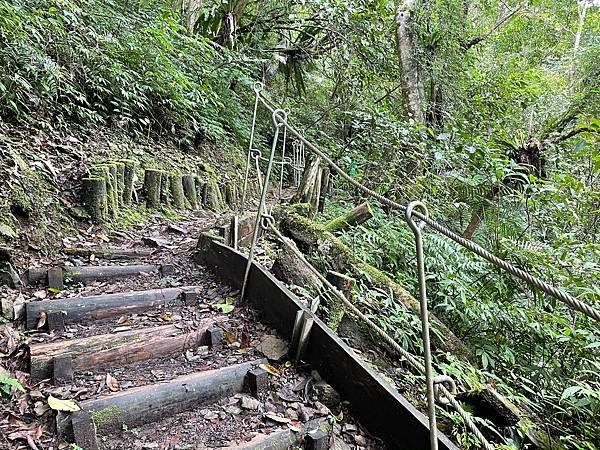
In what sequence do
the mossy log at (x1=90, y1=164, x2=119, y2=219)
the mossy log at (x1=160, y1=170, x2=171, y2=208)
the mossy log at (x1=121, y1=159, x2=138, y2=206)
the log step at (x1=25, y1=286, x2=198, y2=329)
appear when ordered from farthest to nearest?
the mossy log at (x1=160, y1=170, x2=171, y2=208)
the mossy log at (x1=121, y1=159, x2=138, y2=206)
the mossy log at (x1=90, y1=164, x2=119, y2=219)
the log step at (x1=25, y1=286, x2=198, y2=329)

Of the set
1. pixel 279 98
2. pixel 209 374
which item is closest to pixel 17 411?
pixel 209 374

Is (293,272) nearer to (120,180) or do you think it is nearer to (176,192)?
(120,180)

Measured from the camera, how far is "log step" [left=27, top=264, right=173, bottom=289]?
9.23 feet

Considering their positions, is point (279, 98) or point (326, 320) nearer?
point (326, 320)

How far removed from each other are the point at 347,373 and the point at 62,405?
133 cm

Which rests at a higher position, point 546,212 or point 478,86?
Result: point 478,86

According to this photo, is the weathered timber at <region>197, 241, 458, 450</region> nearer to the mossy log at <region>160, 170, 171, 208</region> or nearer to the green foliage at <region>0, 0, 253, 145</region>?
the mossy log at <region>160, 170, 171, 208</region>

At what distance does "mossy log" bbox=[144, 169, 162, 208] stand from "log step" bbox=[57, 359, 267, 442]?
3.06 m

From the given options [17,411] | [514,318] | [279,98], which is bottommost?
[17,411]

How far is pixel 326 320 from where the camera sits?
9.73ft

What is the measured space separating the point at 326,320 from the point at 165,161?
4070 mm

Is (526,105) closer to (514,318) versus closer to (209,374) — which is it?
(514,318)

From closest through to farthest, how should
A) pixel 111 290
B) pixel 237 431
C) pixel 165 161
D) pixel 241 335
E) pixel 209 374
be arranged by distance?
pixel 237 431, pixel 209 374, pixel 241 335, pixel 111 290, pixel 165 161

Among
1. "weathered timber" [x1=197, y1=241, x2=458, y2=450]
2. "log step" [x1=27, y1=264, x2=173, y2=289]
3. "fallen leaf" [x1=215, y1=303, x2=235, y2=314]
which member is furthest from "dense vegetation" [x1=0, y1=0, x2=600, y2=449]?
"log step" [x1=27, y1=264, x2=173, y2=289]
